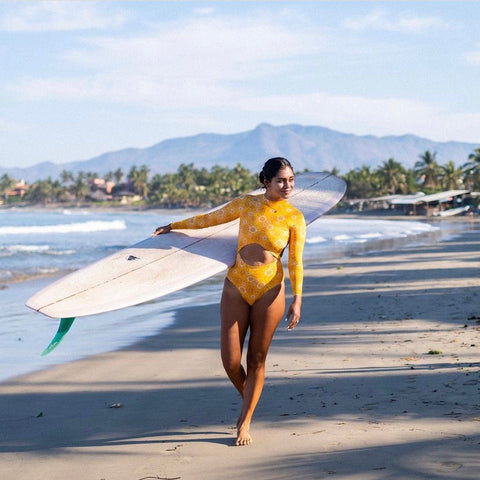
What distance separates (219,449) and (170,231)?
5.13 ft

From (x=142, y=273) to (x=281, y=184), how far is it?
1131mm

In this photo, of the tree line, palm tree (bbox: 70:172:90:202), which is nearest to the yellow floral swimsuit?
the tree line

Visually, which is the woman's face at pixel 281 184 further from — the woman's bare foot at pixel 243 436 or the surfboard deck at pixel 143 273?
the woman's bare foot at pixel 243 436

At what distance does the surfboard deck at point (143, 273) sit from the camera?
437cm

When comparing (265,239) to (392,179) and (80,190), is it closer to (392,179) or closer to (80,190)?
(392,179)

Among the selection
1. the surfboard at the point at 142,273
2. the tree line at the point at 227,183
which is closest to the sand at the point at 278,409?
the surfboard at the point at 142,273

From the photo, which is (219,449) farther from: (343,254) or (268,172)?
(343,254)

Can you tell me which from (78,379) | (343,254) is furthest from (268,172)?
(343,254)

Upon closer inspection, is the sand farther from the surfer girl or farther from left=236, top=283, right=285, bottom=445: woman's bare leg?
the surfer girl

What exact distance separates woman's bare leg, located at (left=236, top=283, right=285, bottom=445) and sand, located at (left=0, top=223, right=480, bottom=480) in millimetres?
168

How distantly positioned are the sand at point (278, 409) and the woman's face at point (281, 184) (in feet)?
4.89

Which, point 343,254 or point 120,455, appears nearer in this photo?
point 120,455

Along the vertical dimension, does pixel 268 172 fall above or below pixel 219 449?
above

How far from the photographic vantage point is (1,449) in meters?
4.74
